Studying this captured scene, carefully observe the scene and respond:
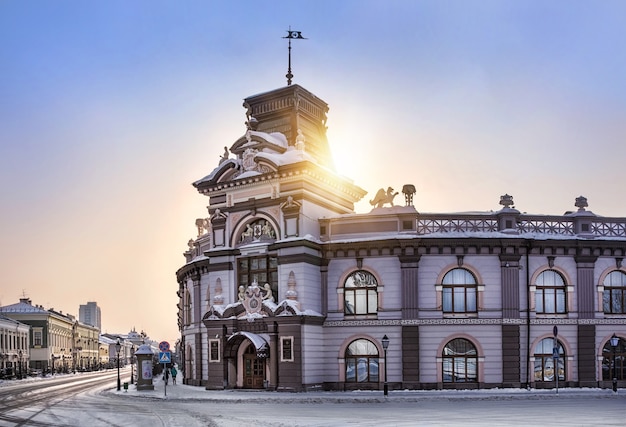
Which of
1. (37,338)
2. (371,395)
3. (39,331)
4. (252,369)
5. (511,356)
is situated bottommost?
(37,338)

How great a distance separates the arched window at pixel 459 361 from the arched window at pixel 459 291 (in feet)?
5.59

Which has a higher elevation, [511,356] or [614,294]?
[614,294]

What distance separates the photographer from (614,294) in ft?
140

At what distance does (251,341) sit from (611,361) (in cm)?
1926

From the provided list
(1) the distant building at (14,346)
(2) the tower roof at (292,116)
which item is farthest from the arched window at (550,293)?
(1) the distant building at (14,346)

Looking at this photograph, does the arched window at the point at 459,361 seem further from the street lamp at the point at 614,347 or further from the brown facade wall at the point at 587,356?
the street lamp at the point at 614,347

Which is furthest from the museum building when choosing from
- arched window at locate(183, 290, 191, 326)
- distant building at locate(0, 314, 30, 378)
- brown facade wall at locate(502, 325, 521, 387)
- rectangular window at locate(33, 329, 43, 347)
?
rectangular window at locate(33, 329, 43, 347)

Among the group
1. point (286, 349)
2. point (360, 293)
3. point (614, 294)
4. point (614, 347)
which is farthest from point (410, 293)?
point (614, 294)

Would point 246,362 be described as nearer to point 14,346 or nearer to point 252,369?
point 252,369

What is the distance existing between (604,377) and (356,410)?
60.6ft

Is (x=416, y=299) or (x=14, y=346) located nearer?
(x=416, y=299)

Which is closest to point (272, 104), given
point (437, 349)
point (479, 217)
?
point (479, 217)

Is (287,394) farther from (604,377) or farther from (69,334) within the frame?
(69,334)

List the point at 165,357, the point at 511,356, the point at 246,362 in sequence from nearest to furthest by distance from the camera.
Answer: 1. the point at 165,357
2. the point at 511,356
3. the point at 246,362
